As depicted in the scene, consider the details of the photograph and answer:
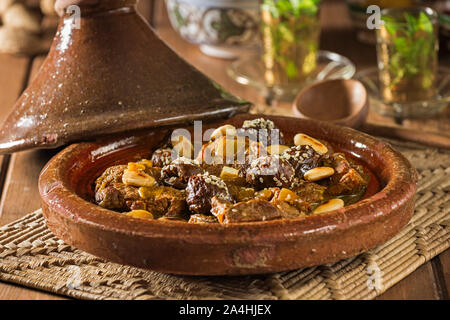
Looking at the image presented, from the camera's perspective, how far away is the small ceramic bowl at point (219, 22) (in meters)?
2.43

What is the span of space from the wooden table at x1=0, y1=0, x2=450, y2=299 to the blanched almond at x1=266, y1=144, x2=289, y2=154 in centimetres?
34

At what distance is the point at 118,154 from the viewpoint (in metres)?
1.53

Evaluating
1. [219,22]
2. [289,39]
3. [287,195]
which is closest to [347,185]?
[287,195]

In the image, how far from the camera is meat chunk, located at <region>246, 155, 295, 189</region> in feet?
4.25

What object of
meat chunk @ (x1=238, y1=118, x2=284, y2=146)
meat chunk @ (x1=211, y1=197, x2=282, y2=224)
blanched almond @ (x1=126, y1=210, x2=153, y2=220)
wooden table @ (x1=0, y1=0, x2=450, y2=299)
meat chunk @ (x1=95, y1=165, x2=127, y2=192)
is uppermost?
meat chunk @ (x1=211, y1=197, x2=282, y2=224)

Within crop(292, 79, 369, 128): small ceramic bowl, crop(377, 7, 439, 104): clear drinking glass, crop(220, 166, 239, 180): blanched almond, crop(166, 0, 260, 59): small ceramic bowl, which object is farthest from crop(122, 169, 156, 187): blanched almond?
crop(166, 0, 260, 59): small ceramic bowl

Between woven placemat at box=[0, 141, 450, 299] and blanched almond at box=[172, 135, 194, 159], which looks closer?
woven placemat at box=[0, 141, 450, 299]

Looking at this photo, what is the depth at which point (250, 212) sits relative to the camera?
1154mm

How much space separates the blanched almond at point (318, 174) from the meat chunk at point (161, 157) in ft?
0.87

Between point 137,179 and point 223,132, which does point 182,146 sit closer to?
point 223,132

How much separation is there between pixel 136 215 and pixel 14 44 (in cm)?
161

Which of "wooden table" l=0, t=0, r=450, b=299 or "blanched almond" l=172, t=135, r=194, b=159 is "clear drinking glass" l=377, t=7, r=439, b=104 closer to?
"wooden table" l=0, t=0, r=450, b=299

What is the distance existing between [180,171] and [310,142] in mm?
273

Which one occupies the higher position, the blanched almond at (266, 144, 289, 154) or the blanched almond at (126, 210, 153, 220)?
the blanched almond at (266, 144, 289, 154)
